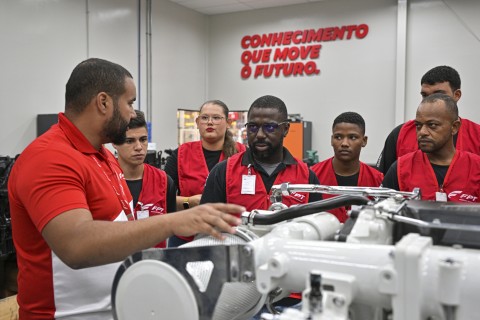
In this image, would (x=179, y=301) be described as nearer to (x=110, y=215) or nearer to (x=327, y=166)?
(x=110, y=215)

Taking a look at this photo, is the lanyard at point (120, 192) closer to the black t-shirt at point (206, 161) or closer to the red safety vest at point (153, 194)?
the red safety vest at point (153, 194)

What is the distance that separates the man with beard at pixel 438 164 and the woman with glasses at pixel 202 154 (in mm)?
1180

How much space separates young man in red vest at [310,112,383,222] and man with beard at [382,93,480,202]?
13.7 inches

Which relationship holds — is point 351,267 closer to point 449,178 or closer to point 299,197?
point 299,197

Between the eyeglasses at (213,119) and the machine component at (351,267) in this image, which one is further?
the eyeglasses at (213,119)

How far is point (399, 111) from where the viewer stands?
625cm

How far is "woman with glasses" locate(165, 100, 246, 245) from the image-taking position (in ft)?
9.12

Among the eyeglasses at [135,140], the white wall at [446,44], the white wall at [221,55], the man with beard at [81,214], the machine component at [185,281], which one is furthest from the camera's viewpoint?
the white wall at [446,44]

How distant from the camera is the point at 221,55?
25.4 ft

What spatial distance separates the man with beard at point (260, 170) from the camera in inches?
74.8

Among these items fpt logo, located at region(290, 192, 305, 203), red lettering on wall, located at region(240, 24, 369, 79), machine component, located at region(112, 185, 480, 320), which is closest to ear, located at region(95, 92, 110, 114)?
machine component, located at region(112, 185, 480, 320)

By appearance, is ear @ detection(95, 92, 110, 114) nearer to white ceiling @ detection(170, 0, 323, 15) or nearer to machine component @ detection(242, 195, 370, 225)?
machine component @ detection(242, 195, 370, 225)

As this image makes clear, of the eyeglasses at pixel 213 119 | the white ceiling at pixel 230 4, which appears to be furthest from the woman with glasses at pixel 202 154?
the white ceiling at pixel 230 4

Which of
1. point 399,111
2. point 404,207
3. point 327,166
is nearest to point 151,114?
point 399,111
